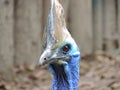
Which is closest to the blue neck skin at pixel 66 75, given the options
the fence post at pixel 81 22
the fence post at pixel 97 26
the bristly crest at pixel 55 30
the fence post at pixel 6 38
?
the bristly crest at pixel 55 30

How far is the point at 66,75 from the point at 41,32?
4698mm

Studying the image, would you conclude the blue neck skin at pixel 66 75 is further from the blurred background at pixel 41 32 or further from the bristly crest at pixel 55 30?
the blurred background at pixel 41 32

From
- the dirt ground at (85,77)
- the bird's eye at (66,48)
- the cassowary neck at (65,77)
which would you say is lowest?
the dirt ground at (85,77)

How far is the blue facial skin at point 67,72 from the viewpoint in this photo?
10.6 ft

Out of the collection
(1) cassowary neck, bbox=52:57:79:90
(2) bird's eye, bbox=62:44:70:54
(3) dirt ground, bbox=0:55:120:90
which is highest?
(2) bird's eye, bbox=62:44:70:54

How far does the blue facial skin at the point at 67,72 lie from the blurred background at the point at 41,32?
3.15m

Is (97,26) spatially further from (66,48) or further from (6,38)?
(66,48)

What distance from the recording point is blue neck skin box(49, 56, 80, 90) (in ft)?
10.6

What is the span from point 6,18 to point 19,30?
684 mm

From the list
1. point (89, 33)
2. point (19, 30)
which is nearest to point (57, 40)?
Answer: point (19, 30)

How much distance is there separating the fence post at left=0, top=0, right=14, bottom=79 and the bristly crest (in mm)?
3704

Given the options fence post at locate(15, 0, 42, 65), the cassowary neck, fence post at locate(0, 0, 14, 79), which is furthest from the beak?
fence post at locate(15, 0, 42, 65)

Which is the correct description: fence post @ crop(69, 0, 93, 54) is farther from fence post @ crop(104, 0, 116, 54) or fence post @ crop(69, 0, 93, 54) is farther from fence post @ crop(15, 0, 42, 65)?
fence post @ crop(15, 0, 42, 65)

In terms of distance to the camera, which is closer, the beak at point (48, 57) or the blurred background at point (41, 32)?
the beak at point (48, 57)
